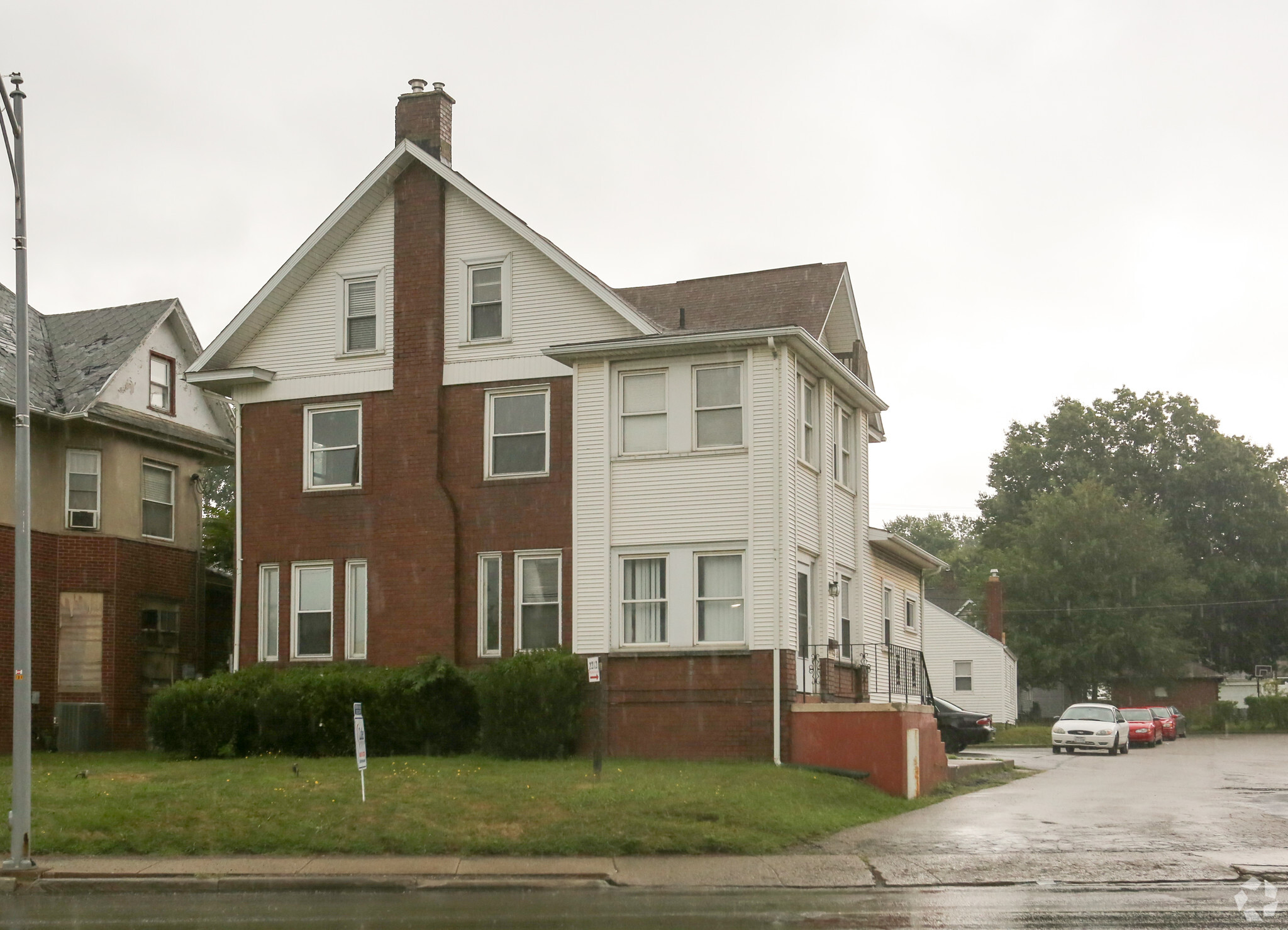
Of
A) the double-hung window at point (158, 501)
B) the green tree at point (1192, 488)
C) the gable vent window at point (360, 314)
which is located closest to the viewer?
the gable vent window at point (360, 314)

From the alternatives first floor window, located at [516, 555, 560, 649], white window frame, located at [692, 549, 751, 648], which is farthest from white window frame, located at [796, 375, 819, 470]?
first floor window, located at [516, 555, 560, 649]

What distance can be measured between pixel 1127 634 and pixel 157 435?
49178 millimetres

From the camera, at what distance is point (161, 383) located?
33.2m

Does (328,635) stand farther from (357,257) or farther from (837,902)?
(837,902)

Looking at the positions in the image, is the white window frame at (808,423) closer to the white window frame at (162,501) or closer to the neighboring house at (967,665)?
the white window frame at (162,501)

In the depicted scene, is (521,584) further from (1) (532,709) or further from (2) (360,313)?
(2) (360,313)

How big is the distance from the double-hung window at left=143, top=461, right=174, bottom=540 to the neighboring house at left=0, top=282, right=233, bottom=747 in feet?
0.12

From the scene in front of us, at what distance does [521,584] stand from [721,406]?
476cm

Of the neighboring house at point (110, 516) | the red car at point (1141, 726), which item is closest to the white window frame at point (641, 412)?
the neighboring house at point (110, 516)

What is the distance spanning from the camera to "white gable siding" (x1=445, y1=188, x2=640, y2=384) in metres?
26.2

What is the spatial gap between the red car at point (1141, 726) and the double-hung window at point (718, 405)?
3082cm

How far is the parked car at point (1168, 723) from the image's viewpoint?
188ft

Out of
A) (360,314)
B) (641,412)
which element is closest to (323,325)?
(360,314)

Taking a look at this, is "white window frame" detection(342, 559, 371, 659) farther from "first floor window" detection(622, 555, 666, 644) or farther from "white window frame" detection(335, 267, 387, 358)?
"first floor window" detection(622, 555, 666, 644)
